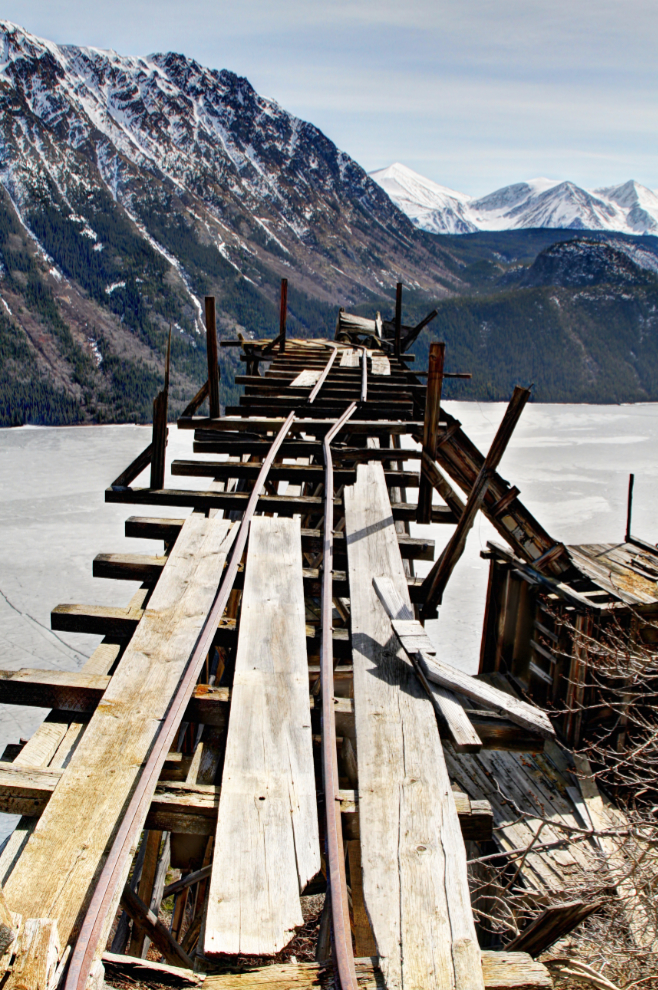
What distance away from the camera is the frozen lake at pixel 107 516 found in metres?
15.9

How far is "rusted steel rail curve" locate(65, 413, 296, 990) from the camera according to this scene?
140 cm

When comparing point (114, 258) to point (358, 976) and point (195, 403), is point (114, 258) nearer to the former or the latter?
point (195, 403)

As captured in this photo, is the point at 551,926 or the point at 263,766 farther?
the point at 551,926

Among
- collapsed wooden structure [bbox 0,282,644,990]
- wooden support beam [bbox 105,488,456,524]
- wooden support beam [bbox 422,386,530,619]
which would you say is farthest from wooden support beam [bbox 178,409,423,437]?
collapsed wooden structure [bbox 0,282,644,990]

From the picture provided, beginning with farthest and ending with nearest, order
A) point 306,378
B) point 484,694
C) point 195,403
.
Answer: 1. point 306,378
2. point 195,403
3. point 484,694

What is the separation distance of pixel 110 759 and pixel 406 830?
918 mm

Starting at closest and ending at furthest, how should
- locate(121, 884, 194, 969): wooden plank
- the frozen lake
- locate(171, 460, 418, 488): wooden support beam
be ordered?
locate(121, 884, 194, 969): wooden plank
locate(171, 460, 418, 488): wooden support beam
the frozen lake

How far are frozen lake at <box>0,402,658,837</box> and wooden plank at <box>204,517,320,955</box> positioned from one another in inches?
404

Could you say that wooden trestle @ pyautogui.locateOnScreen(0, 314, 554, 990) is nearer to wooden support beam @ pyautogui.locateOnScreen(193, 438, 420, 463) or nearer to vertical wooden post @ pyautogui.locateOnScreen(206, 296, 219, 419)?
wooden support beam @ pyautogui.locateOnScreen(193, 438, 420, 463)

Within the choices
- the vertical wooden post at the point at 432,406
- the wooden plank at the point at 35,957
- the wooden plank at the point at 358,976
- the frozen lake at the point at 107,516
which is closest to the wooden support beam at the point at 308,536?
the vertical wooden post at the point at 432,406

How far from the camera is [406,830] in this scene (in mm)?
1876

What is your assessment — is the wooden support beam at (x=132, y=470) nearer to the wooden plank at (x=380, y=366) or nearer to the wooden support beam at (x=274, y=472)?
the wooden support beam at (x=274, y=472)

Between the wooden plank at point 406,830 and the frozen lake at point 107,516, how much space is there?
34.6 feet

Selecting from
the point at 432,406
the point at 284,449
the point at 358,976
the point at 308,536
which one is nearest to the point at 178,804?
the point at 358,976
